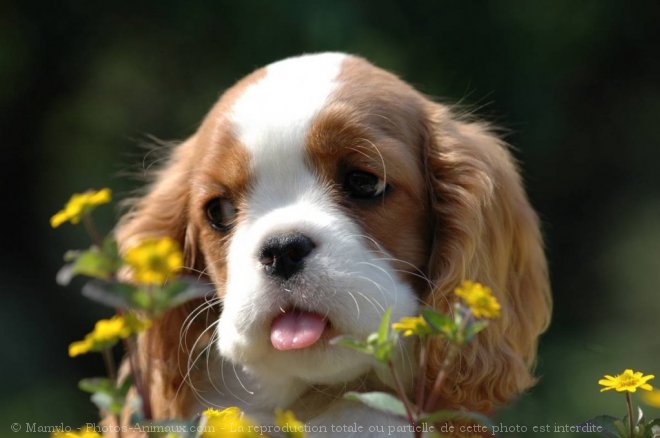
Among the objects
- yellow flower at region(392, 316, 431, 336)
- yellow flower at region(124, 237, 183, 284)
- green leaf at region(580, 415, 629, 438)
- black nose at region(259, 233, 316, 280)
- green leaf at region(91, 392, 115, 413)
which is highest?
yellow flower at region(124, 237, 183, 284)

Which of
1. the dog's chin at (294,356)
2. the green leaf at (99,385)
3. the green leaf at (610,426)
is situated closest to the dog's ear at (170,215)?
the dog's chin at (294,356)

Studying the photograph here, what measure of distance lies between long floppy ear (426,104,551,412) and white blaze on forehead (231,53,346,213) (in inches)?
18.0

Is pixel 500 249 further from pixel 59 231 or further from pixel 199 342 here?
pixel 59 231

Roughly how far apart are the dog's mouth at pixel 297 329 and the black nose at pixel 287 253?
0.11 m

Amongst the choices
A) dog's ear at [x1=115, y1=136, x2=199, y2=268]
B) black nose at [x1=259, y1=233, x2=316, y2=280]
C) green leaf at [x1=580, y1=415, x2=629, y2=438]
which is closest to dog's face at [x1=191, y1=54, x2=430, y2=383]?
black nose at [x1=259, y1=233, x2=316, y2=280]

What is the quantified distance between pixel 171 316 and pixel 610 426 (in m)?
1.90

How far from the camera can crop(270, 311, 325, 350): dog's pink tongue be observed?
2.77 meters

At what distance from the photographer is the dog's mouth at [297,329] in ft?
9.09

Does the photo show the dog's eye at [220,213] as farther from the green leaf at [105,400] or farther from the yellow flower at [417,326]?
the green leaf at [105,400]

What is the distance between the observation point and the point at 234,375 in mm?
3357

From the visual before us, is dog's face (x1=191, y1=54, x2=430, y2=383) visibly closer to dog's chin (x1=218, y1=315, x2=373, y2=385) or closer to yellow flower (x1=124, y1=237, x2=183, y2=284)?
dog's chin (x1=218, y1=315, x2=373, y2=385)

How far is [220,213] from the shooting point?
328 centimetres

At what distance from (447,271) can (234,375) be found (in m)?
0.79

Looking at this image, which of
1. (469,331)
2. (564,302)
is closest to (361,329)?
(469,331)
